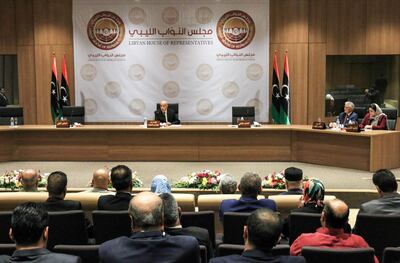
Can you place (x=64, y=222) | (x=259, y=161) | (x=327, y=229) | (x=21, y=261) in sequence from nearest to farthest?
(x=21, y=261)
(x=327, y=229)
(x=64, y=222)
(x=259, y=161)

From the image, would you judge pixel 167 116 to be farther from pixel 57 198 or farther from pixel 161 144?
pixel 57 198

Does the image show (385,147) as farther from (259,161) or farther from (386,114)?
(259,161)

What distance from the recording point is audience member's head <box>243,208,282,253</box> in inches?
92.7

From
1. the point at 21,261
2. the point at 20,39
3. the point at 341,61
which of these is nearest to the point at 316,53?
the point at 341,61

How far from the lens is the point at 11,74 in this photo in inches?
489

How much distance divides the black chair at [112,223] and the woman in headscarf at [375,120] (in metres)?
6.52

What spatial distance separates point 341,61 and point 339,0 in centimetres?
133

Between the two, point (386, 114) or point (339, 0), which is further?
point (339, 0)

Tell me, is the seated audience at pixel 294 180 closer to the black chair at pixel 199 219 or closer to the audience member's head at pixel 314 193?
the audience member's head at pixel 314 193

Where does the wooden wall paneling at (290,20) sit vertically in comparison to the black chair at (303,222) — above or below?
above

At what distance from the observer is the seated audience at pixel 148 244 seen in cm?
242

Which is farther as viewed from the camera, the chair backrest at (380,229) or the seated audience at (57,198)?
the seated audience at (57,198)

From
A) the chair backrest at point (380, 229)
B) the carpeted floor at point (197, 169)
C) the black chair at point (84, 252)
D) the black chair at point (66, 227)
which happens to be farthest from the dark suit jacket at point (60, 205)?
the carpeted floor at point (197, 169)

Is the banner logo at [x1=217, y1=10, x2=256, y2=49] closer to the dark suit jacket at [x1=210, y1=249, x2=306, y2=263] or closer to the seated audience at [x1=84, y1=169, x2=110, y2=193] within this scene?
the seated audience at [x1=84, y1=169, x2=110, y2=193]
